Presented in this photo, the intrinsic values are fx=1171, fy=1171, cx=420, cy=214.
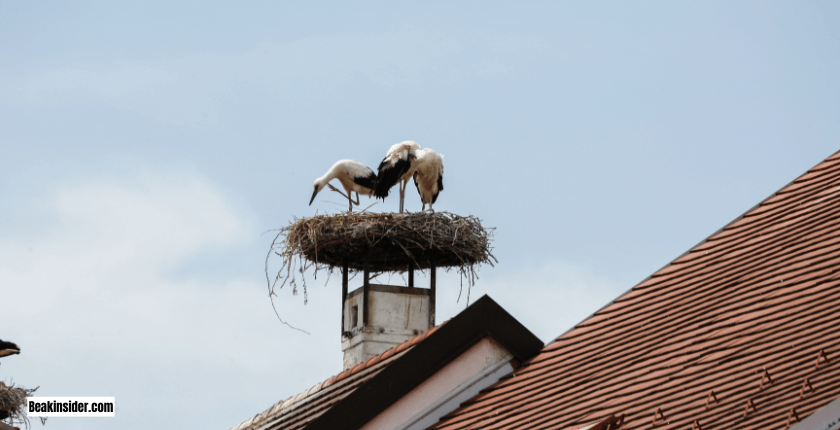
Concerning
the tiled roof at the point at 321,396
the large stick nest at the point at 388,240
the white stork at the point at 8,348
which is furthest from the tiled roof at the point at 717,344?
the large stick nest at the point at 388,240

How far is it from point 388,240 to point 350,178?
2.71 m

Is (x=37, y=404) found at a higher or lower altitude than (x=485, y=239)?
lower

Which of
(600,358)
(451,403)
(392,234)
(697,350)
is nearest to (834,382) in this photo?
(697,350)

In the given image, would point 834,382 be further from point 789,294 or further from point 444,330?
point 444,330

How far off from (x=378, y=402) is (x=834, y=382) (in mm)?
2848

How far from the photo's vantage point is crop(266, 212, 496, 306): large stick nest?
14891 mm

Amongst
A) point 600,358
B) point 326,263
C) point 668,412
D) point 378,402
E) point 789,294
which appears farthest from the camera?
point 326,263

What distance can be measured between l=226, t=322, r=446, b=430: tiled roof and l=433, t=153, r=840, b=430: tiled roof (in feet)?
3.17

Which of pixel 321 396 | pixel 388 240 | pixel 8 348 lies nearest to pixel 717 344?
pixel 321 396

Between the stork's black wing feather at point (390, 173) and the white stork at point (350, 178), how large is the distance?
588 millimetres

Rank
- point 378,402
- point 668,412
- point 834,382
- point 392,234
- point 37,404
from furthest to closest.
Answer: point 392,234 < point 37,404 < point 378,402 < point 668,412 < point 834,382

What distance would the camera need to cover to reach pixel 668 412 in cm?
439

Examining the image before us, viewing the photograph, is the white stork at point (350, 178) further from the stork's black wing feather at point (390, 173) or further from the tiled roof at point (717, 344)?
the tiled roof at point (717, 344)

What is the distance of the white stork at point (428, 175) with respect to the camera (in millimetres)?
16672
